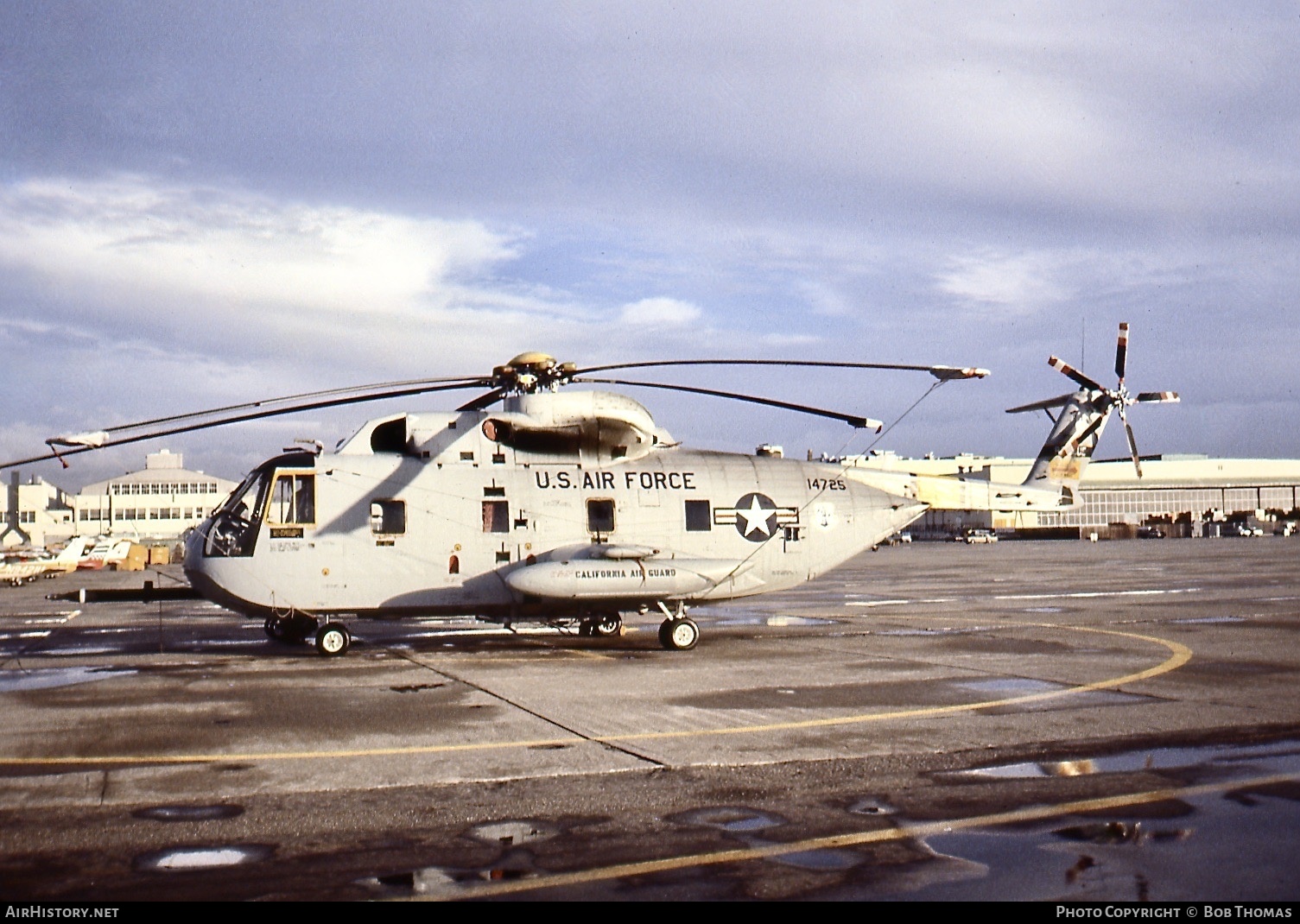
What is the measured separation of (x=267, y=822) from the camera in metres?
7.70

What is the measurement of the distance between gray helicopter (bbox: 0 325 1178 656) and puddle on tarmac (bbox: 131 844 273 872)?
10.1 metres

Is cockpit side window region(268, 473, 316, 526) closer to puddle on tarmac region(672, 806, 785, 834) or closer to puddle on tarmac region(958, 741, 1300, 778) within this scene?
puddle on tarmac region(672, 806, 785, 834)

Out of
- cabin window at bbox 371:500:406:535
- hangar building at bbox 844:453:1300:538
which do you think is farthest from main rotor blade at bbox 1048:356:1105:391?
hangar building at bbox 844:453:1300:538

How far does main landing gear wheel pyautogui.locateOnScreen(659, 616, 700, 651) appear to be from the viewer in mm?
19078

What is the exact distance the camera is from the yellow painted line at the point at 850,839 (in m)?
6.18

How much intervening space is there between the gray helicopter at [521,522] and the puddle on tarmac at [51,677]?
2192mm

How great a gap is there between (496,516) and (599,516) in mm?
1902

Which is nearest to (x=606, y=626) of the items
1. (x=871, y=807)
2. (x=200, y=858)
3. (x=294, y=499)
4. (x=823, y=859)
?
(x=294, y=499)

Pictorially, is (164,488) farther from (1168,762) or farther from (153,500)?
(1168,762)

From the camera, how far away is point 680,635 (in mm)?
19109

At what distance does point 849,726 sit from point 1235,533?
394 ft
